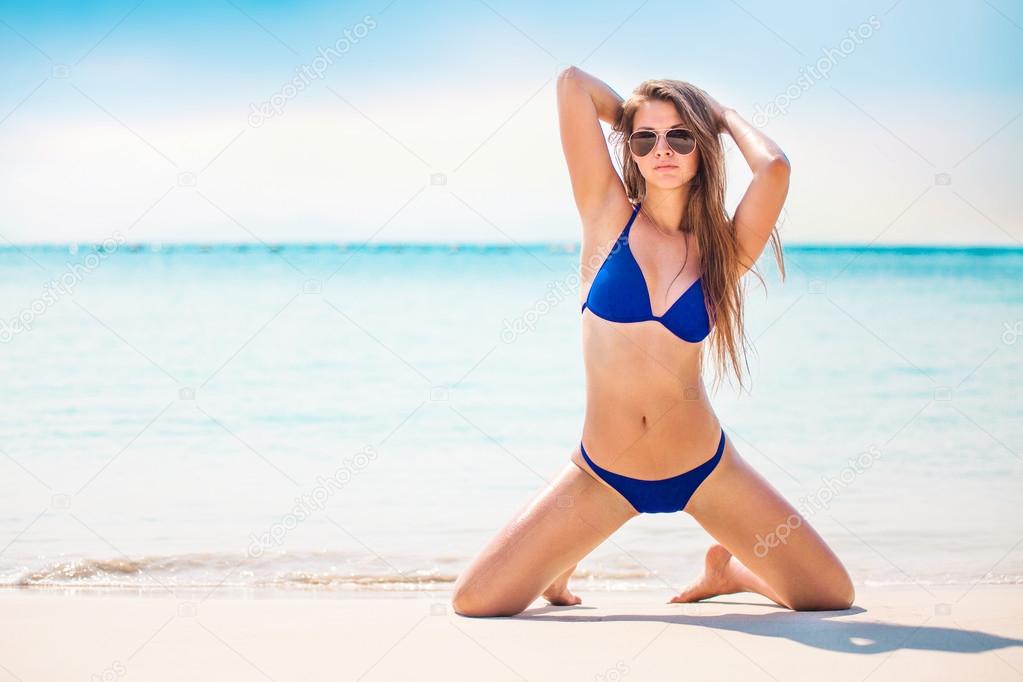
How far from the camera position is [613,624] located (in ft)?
12.8

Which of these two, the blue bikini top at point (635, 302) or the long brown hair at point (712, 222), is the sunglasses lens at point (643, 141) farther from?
the blue bikini top at point (635, 302)

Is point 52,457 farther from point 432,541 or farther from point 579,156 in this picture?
point 579,156

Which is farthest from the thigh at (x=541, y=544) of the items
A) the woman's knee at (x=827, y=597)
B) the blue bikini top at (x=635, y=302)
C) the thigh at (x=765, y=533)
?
the woman's knee at (x=827, y=597)

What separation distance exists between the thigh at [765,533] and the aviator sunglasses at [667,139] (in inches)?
46.8

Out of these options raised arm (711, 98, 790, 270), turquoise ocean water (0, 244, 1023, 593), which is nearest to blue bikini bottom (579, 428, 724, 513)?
raised arm (711, 98, 790, 270)

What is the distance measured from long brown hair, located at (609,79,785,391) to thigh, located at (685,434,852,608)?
0.39m

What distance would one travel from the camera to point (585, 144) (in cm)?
402

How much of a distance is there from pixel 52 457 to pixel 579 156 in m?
5.30

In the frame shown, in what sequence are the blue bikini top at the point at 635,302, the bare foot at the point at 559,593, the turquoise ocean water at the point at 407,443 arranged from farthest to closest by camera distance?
the turquoise ocean water at the point at 407,443
the bare foot at the point at 559,593
the blue bikini top at the point at 635,302

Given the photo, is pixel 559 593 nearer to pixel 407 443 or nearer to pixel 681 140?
pixel 681 140

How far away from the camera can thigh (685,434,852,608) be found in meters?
3.98

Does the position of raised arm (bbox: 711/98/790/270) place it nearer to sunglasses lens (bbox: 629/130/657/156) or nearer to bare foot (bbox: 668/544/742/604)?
sunglasses lens (bbox: 629/130/657/156)

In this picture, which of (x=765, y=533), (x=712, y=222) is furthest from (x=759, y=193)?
(x=765, y=533)

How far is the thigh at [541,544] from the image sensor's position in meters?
3.92
